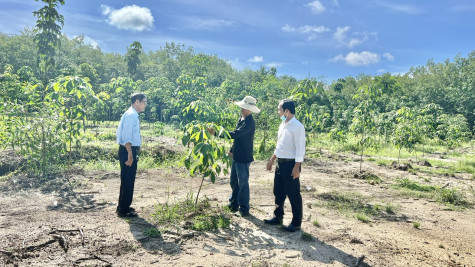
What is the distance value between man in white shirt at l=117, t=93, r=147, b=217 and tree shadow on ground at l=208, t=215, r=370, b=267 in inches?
62.0

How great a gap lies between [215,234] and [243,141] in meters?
1.47

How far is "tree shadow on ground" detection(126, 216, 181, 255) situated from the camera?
11.9ft

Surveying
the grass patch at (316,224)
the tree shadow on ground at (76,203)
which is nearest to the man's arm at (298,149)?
the grass patch at (316,224)

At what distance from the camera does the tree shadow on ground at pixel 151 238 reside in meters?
3.63

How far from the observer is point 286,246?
384 centimetres

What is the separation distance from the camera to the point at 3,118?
6332 mm

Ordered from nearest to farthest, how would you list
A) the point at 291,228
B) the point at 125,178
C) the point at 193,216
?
the point at 291,228
the point at 125,178
the point at 193,216

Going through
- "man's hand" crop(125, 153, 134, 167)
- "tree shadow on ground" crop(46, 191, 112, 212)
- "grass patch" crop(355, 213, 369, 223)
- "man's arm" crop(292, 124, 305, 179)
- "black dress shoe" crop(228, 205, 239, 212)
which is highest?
"man's arm" crop(292, 124, 305, 179)

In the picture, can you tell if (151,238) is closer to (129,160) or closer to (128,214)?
(128,214)

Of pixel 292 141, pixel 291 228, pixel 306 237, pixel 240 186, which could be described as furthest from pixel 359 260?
pixel 240 186

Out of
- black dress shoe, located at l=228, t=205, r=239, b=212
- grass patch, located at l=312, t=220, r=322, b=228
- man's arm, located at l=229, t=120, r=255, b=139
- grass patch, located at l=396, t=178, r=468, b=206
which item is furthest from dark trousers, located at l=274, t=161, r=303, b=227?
grass patch, located at l=396, t=178, r=468, b=206

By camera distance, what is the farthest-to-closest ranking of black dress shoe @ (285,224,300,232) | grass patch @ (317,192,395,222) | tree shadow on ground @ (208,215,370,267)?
grass patch @ (317,192,395,222)
black dress shoe @ (285,224,300,232)
tree shadow on ground @ (208,215,370,267)

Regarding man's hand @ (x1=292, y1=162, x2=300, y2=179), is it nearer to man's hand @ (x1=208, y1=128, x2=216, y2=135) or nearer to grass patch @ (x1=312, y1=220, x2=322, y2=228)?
grass patch @ (x1=312, y1=220, x2=322, y2=228)

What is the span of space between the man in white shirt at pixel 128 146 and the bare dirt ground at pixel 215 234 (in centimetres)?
28
